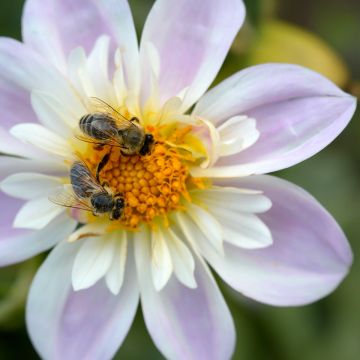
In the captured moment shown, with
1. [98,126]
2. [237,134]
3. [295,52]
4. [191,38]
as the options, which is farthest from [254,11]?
[98,126]

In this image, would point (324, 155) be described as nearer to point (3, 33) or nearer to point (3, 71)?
point (3, 33)

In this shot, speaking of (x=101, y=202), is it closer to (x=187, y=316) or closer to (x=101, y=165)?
(x=101, y=165)

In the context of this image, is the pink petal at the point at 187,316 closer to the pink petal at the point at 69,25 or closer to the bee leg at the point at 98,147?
the bee leg at the point at 98,147

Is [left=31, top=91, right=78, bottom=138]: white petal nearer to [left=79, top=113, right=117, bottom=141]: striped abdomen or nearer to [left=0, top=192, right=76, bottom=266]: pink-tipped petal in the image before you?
[left=79, top=113, right=117, bottom=141]: striped abdomen

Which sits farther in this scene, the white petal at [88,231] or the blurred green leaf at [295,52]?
the blurred green leaf at [295,52]

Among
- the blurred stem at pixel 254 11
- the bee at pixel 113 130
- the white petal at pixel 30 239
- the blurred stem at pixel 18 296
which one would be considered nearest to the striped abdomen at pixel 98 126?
the bee at pixel 113 130
